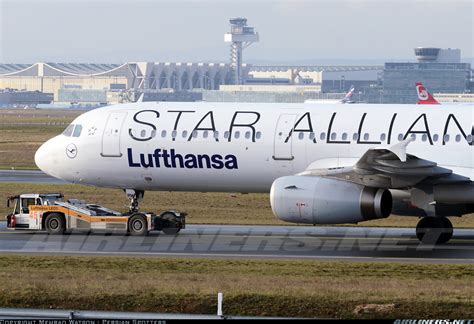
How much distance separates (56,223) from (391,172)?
10669mm

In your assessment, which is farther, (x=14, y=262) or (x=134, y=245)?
(x=134, y=245)

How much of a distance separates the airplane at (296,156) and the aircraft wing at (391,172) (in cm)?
3

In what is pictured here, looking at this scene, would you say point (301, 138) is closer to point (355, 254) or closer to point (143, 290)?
point (355, 254)

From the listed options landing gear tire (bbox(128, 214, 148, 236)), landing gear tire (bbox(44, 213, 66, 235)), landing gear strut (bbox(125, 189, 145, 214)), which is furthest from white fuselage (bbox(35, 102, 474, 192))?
landing gear tire (bbox(44, 213, 66, 235))

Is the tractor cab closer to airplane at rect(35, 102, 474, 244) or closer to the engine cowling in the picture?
airplane at rect(35, 102, 474, 244)

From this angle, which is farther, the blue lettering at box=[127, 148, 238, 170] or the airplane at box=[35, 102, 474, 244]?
the blue lettering at box=[127, 148, 238, 170]

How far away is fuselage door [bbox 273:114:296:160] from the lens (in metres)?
33.8

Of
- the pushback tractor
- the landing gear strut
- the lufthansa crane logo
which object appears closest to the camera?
the pushback tractor

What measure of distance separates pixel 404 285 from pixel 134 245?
33.9ft

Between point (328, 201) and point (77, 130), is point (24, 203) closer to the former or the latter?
point (77, 130)

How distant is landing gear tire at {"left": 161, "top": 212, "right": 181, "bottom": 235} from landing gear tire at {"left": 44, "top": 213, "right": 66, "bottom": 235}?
124 inches

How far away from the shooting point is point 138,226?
34.8 m

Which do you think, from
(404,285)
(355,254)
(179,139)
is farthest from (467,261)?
(179,139)

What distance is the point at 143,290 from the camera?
75.8ft
